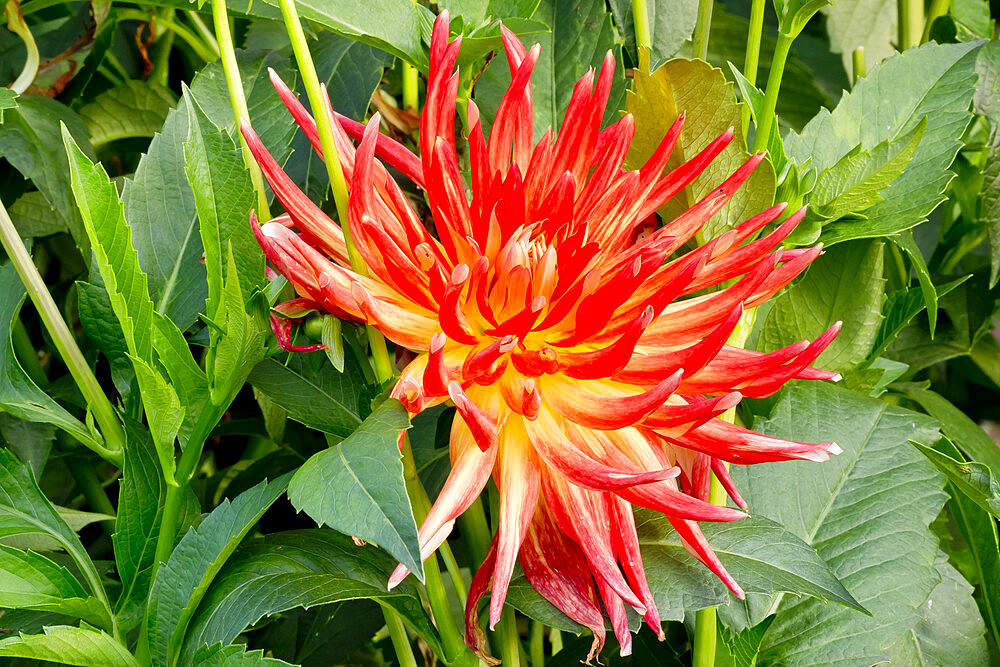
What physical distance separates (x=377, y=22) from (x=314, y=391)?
Result: 17cm

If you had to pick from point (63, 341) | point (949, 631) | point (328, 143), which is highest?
point (328, 143)

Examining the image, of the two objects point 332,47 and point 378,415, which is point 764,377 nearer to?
point 378,415

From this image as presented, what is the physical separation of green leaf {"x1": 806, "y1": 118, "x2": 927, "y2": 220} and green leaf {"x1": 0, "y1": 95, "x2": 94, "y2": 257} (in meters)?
0.38

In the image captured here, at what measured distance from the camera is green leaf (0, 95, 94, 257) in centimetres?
49

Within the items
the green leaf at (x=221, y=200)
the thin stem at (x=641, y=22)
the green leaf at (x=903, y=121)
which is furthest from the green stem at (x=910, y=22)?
the green leaf at (x=221, y=200)

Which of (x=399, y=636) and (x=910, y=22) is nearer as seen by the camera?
(x=399, y=636)

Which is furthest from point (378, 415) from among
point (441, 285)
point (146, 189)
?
point (146, 189)

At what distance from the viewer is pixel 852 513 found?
1.44ft

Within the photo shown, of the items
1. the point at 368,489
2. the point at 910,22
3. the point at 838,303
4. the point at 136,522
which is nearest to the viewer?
the point at 368,489

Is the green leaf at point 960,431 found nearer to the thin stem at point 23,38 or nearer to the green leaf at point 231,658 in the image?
the green leaf at point 231,658

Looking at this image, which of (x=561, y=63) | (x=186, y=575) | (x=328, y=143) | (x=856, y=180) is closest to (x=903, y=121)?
(x=856, y=180)

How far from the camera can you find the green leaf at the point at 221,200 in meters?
0.35

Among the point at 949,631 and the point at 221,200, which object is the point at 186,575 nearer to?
the point at 221,200

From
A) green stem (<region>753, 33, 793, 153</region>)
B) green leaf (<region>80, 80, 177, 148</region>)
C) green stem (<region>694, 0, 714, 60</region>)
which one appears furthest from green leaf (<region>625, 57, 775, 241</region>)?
green leaf (<region>80, 80, 177, 148</region>)
